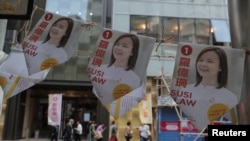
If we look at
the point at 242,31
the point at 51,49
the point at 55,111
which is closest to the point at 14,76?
the point at 51,49

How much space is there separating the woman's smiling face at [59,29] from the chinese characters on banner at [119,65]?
678mm

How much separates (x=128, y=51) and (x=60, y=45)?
1.21 m

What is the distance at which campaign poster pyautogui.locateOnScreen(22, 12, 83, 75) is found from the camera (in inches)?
196

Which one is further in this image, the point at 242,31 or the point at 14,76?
the point at 14,76

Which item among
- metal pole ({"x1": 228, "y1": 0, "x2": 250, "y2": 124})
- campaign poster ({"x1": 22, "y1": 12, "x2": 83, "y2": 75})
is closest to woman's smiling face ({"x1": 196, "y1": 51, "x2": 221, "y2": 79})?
metal pole ({"x1": 228, "y1": 0, "x2": 250, "y2": 124})

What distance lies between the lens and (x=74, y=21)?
4.95m

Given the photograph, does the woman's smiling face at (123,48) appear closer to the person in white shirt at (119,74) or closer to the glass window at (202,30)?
the person in white shirt at (119,74)

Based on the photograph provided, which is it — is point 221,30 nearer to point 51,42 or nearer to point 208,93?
point 208,93

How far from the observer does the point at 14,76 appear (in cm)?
594

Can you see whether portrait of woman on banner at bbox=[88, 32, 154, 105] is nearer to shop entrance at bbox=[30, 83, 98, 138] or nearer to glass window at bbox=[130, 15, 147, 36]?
glass window at bbox=[130, 15, 147, 36]

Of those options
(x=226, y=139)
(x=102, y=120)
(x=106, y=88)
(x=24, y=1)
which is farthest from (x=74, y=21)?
(x=102, y=120)

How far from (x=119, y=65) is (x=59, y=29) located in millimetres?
1237

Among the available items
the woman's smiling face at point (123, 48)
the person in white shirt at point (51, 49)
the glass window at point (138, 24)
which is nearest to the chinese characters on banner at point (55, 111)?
the glass window at point (138, 24)

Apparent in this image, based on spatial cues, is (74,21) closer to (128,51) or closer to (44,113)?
(128,51)
